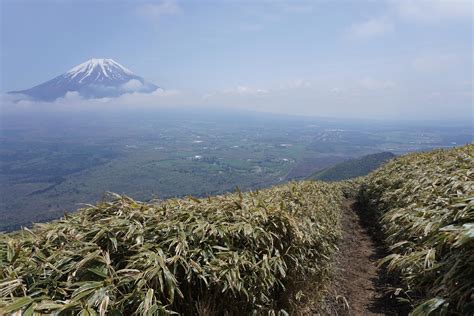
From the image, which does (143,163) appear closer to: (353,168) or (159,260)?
(353,168)

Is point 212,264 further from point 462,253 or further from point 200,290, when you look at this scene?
point 462,253

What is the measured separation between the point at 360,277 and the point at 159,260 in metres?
4.12

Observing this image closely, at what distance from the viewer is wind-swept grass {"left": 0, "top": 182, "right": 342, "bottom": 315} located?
191 cm

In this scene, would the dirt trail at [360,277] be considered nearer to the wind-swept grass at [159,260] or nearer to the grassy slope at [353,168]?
the wind-swept grass at [159,260]

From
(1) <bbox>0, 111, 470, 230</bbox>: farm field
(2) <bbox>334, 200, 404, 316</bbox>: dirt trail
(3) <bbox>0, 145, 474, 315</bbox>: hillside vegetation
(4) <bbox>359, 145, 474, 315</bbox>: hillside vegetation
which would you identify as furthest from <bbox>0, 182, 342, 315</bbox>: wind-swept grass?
(1) <bbox>0, 111, 470, 230</bbox>: farm field

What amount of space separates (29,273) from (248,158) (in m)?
114

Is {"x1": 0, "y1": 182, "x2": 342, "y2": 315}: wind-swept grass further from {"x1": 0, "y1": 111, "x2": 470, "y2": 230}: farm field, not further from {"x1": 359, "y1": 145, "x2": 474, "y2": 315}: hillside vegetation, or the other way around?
{"x1": 0, "y1": 111, "x2": 470, "y2": 230}: farm field

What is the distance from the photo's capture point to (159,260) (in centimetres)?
216

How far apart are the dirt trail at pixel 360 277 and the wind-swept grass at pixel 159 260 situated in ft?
4.16

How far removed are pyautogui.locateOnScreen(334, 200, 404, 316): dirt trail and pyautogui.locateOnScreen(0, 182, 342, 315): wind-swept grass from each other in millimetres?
1269

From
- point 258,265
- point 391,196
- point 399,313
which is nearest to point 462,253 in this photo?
point 258,265

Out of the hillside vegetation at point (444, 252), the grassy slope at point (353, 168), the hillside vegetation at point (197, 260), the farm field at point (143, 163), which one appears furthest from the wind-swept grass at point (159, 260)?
the grassy slope at point (353, 168)

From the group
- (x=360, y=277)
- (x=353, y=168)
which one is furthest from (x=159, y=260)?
(x=353, y=168)

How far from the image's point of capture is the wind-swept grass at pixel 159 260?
6.27 feet
